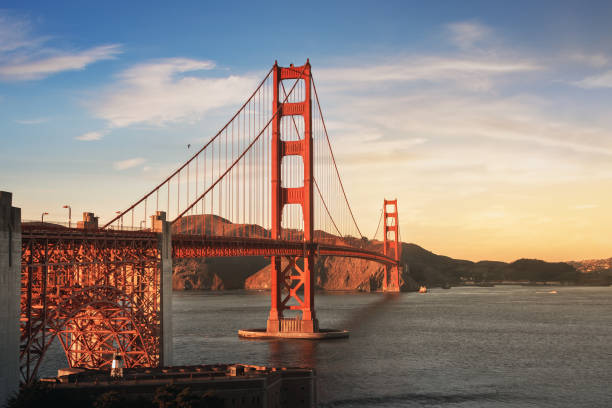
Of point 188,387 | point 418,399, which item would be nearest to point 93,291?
point 188,387

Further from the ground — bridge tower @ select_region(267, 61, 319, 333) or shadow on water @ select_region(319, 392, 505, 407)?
bridge tower @ select_region(267, 61, 319, 333)

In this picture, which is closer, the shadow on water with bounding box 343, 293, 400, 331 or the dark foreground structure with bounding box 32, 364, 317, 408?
the dark foreground structure with bounding box 32, 364, 317, 408

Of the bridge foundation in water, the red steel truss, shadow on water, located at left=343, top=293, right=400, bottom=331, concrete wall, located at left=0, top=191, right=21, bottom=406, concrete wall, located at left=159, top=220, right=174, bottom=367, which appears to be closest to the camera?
concrete wall, located at left=0, top=191, right=21, bottom=406

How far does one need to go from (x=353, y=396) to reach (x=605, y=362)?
2767 cm

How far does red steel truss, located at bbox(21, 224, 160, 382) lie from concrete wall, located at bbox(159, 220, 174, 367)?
0.40 metres

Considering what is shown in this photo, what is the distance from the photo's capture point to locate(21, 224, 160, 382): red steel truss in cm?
3400

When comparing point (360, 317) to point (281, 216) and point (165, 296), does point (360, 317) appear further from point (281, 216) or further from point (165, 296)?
point (165, 296)

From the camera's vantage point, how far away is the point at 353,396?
138ft

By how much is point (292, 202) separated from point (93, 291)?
3185 centimetres

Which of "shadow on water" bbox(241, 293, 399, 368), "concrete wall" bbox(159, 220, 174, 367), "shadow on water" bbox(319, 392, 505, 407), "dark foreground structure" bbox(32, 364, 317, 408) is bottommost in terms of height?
"shadow on water" bbox(319, 392, 505, 407)

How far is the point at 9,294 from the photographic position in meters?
28.9

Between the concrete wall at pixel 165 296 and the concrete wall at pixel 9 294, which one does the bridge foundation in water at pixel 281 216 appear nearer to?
the concrete wall at pixel 165 296

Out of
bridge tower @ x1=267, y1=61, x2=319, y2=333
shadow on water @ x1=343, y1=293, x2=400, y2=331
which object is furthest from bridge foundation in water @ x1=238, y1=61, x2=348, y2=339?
shadow on water @ x1=343, y1=293, x2=400, y2=331

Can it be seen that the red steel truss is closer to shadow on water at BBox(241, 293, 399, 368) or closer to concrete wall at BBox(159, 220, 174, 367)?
concrete wall at BBox(159, 220, 174, 367)
